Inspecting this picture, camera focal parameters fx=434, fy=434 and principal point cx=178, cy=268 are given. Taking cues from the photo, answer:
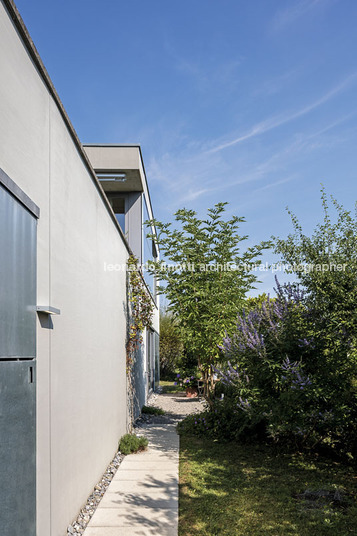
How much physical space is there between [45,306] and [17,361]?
0.61 meters

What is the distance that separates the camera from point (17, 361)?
2518mm

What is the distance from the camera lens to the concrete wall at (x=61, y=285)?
2709 mm

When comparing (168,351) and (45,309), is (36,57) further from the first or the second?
(168,351)

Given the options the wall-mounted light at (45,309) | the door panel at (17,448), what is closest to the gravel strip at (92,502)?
the door panel at (17,448)

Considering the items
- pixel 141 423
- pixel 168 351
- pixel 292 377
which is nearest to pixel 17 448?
pixel 292 377

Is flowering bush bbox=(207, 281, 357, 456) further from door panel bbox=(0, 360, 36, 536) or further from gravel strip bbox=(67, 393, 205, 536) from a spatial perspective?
door panel bbox=(0, 360, 36, 536)

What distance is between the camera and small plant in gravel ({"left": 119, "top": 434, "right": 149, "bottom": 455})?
6.98 meters

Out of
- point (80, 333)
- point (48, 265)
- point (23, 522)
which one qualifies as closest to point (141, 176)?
point (80, 333)

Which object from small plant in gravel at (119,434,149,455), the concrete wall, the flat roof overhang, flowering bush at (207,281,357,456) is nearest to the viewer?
the concrete wall

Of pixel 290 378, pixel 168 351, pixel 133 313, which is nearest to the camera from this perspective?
pixel 290 378

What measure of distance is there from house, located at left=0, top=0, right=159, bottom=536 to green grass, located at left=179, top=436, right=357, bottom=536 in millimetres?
1226

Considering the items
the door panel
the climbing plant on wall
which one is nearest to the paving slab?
the door panel

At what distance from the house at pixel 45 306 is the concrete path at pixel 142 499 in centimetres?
28

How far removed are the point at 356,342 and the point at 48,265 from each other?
360cm
